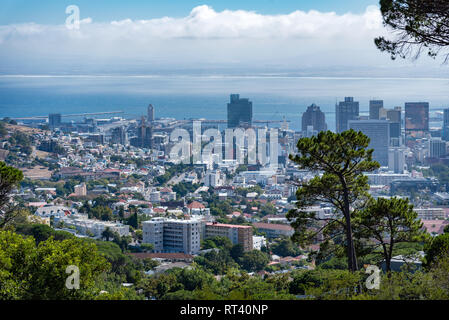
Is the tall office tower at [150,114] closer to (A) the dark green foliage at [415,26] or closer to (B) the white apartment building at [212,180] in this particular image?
(B) the white apartment building at [212,180]

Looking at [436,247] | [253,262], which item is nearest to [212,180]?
[253,262]

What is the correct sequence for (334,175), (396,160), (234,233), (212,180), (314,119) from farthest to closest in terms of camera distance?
1. (314,119)
2. (396,160)
3. (212,180)
4. (234,233)
5. (334,175)

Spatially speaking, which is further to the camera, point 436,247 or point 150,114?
point 150,114

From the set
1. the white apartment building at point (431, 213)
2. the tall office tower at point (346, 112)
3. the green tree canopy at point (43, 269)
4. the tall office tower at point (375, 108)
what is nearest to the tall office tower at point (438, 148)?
the tall office tower at point (375, 108)

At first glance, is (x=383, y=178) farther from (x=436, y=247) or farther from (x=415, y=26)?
(x=415, y=26)

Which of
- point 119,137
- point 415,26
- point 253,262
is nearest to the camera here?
point 415,26

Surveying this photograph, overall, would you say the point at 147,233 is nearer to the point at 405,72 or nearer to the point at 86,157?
the point at 86,157

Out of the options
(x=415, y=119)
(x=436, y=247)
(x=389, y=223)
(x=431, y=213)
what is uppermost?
(x=415, y=119)

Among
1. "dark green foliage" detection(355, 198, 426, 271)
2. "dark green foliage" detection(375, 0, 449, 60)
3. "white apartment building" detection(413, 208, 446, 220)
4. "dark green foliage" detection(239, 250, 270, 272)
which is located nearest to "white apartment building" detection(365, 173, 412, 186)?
"white apartment building" detection(413, 208, 446, 220)
